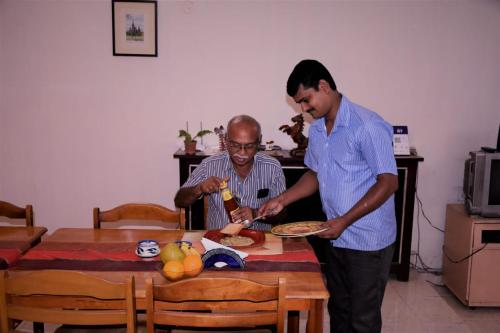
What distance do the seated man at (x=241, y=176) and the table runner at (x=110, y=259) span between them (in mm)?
460

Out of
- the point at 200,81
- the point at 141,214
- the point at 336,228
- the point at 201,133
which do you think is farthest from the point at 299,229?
the point at 200,81

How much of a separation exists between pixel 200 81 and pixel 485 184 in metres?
2.30

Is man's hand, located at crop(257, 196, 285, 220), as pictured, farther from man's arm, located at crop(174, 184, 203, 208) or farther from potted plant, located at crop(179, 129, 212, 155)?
potted plant, located at crop(179, 129, 212, 155)

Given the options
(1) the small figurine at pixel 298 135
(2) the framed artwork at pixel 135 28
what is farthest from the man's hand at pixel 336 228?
(2) the framed artwork at pixel 135 28

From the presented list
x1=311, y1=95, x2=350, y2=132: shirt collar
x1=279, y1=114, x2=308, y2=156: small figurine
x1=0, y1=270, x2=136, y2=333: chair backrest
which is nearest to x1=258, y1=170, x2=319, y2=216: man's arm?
x1=311, y1=95, x2=350, y2=132: shirt collar

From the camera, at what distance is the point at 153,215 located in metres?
2.71

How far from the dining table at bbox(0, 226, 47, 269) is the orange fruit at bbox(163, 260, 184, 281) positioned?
2.44 ft

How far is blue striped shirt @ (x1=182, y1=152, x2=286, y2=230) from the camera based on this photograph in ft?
8.79

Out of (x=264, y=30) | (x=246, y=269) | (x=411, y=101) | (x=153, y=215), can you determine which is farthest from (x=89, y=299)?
(x=411, y=101)

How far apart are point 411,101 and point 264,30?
1.35m

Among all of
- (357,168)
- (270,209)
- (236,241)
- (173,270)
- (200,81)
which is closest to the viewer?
(173,270)

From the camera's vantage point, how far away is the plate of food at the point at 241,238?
2.25 metres

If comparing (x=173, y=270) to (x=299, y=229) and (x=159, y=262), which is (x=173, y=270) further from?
(x=299, y=229)

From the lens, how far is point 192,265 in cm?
186
